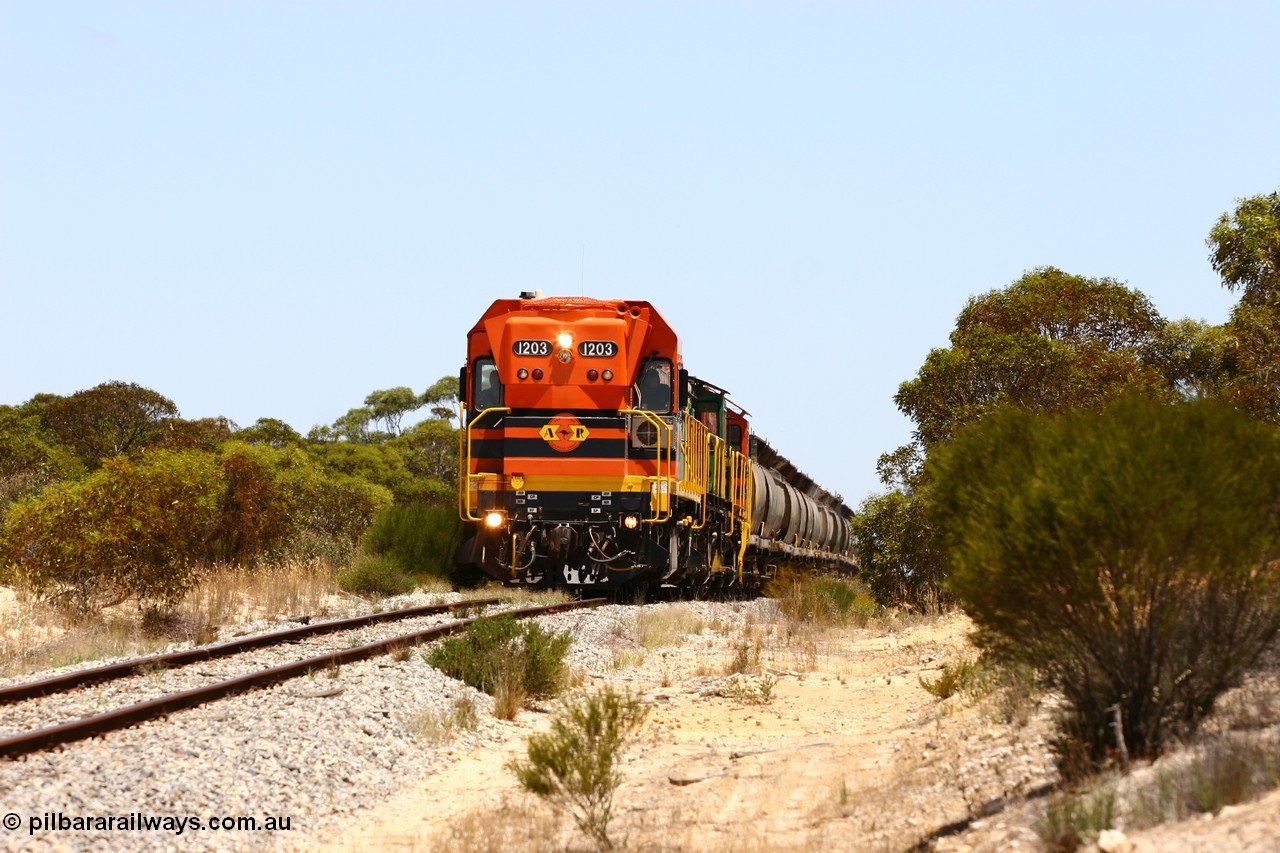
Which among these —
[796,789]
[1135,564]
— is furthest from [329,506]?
[1135,564]

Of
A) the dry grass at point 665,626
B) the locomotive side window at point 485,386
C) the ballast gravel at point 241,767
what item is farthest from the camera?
the locomotive side window at point 485,386

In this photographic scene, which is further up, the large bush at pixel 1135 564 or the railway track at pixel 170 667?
the large bush at pixel 1135 564

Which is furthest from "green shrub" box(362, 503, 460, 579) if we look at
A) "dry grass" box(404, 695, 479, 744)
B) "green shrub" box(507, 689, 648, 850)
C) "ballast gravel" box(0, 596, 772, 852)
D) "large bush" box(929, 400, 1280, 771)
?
"large bush" box(929, 400, 1280, 771)

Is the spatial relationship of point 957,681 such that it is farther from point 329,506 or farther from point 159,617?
point 329,506

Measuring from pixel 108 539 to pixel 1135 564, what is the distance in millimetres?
13966

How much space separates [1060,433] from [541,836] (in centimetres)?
359

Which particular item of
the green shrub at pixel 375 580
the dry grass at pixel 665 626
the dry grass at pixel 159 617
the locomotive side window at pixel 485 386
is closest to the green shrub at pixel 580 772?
the dry grass at pixel 159 617

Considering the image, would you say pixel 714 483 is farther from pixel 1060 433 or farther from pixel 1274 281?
pixel 1060 433

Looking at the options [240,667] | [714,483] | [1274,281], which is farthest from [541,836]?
[1274,281]

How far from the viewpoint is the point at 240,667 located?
12312 millimetres

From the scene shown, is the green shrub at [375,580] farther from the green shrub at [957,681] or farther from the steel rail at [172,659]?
the green shrub at [957,681]

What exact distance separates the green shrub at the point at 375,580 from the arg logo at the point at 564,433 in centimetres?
441

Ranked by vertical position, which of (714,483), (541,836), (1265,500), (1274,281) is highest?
(1274,281)

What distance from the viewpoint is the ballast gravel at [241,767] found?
6906mm
